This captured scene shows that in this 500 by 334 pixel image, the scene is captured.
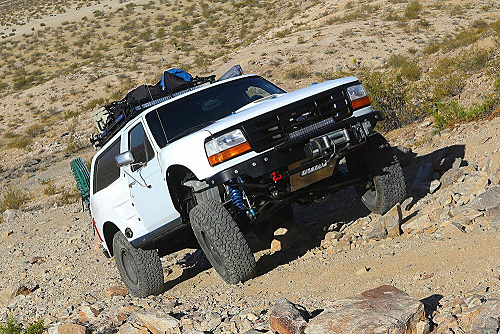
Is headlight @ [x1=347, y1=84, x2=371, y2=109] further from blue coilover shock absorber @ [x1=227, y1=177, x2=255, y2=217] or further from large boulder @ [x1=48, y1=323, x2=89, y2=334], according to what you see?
large boulder @ [x1=48, y1=323, x2=89, y2=334]

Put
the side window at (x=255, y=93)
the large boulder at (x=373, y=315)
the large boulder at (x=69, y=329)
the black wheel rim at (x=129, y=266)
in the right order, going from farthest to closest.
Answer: the black wheel rim at (x=129, y=266) → the side window at (x=255, y=93) → the large boulder at (x=69, y=329) → the large boulder at (x=373, y=315)

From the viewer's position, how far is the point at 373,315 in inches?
166

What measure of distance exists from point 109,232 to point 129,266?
0.74 m

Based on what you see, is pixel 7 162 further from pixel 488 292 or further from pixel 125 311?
pixel 488 292

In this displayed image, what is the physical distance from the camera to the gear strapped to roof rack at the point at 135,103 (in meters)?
8.07

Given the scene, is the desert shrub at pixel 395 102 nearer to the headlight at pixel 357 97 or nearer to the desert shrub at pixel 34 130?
the headlight at pixel 357 97

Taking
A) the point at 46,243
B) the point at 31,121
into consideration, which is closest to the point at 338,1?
the point at 31,121

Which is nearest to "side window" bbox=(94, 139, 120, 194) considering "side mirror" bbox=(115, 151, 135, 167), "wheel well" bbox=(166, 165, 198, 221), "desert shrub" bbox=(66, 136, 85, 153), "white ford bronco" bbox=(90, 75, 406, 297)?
"white ford bronco" bbox=(90, 75, 406, 297)

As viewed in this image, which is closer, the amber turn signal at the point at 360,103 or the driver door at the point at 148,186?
the amber turn signal at the point at 360,103

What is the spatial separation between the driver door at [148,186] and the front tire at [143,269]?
527 mm

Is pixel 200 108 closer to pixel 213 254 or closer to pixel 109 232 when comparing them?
pixel 213 254

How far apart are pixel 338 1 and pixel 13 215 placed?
93.2 feet

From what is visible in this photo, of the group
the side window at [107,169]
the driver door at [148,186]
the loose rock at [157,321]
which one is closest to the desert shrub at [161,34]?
the side window at [107,169]

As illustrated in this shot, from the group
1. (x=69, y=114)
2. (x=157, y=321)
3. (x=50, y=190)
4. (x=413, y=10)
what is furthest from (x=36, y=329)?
(x=413, y=10)
